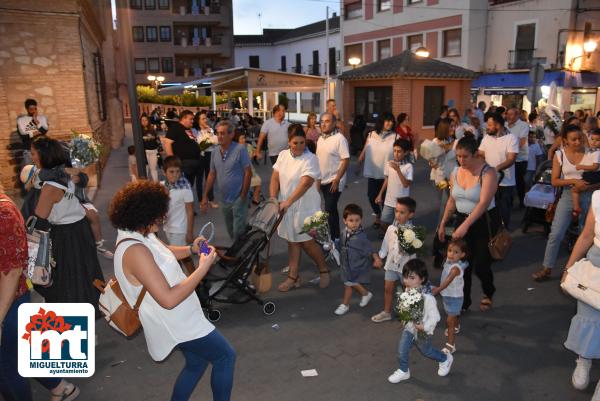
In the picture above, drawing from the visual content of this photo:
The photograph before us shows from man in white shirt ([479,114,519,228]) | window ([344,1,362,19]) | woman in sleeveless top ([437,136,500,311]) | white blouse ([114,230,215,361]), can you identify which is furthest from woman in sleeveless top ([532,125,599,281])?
window ([344,1,362,19])

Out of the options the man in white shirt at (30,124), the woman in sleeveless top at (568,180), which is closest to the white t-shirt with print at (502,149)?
the woman in sleeveless top at (568,180)

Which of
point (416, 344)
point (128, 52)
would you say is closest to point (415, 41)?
point (128, 52)

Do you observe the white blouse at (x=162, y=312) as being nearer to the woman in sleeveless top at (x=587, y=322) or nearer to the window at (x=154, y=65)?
the woman in sleeveless top at (x=587, y=322)

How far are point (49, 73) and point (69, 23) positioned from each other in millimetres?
1218

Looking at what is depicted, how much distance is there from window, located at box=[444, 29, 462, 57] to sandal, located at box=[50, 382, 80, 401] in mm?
29505

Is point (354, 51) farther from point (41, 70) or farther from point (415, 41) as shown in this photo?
point (41, 70)


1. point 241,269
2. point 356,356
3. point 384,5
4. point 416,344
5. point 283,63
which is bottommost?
point 356,356

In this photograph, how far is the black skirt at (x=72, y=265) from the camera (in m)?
4.61

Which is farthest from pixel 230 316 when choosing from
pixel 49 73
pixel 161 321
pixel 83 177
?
pixel 49 73

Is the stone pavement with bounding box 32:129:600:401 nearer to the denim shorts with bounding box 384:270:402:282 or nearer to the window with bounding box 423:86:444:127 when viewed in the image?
the denim shorts with bounding box 384:270:402:282

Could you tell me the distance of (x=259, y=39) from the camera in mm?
61188

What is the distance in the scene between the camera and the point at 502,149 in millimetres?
7227

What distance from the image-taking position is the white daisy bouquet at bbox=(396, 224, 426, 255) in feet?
15.0

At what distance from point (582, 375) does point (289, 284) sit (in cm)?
326
